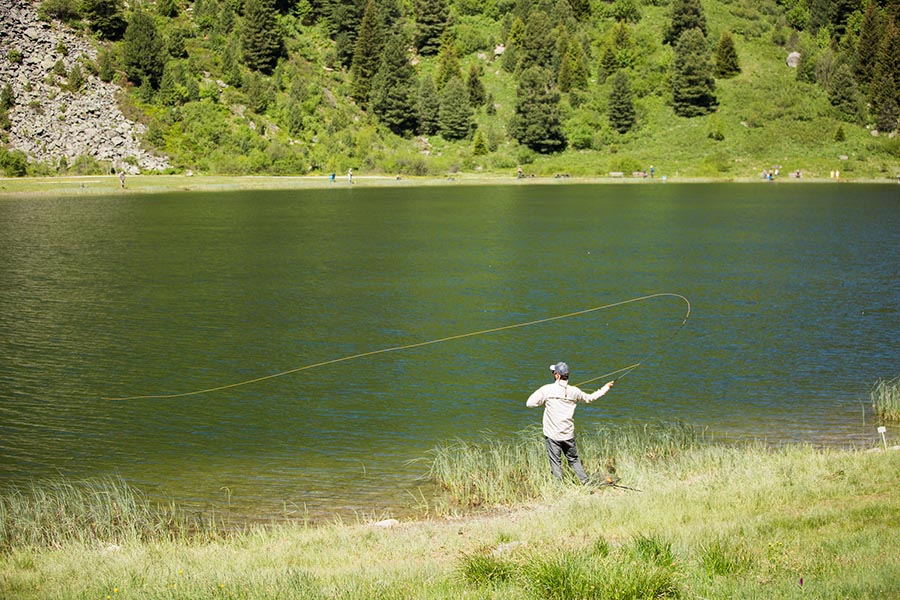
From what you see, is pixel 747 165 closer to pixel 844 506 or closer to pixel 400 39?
pixel 400 39

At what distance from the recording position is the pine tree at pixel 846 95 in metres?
124

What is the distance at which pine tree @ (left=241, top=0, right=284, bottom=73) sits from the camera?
12681 centimetres

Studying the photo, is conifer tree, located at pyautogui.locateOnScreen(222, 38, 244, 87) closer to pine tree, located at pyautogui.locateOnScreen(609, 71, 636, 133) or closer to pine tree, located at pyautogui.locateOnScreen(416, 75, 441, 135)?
pine tree, located at pyautogui.locateOnScreen(416, 75, 441, 135)

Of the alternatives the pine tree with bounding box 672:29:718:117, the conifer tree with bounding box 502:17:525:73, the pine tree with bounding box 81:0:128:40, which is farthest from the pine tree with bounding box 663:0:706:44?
the pine tree with bounding box 81:0:128:40

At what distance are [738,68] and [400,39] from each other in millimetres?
48827

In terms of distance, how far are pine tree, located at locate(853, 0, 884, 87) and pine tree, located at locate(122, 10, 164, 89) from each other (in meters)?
95.0

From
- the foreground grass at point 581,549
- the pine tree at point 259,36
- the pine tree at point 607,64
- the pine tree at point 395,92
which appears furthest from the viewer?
the pine tree at point 607,64

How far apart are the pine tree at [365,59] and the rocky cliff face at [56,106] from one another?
106 ft

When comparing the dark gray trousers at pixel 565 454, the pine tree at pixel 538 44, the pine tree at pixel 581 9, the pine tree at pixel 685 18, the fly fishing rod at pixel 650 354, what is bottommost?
the fly fishing rod at pixel 650 354

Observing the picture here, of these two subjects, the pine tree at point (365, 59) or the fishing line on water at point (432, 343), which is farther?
the pine tree at point (365, 59)

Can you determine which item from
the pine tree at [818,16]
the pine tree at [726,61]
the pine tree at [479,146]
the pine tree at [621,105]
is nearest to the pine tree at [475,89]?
the pine tree at [479,146]

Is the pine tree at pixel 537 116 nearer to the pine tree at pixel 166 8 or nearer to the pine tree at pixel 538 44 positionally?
the pine tree at pixel 538 44

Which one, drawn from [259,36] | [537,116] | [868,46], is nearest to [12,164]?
[259,36]

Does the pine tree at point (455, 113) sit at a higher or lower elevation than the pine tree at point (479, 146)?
higher
